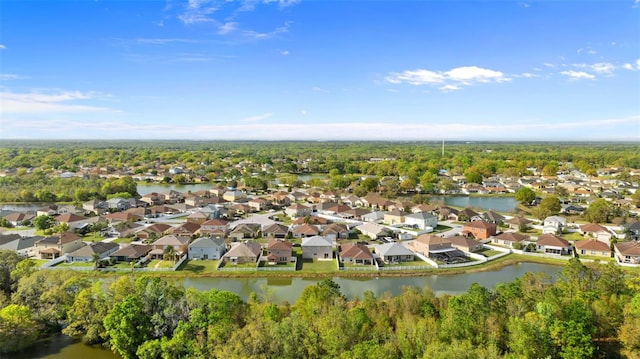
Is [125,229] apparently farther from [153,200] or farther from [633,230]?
[633,230]

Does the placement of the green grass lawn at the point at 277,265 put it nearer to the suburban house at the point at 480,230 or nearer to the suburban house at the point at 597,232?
the suburban house at the point at 480,230

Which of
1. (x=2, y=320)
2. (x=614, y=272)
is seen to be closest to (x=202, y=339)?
(x=2, y=320)

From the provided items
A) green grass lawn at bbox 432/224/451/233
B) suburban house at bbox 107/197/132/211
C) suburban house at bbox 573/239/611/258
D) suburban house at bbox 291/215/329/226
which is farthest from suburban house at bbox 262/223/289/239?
suburban house at bbox 573/239/611/258

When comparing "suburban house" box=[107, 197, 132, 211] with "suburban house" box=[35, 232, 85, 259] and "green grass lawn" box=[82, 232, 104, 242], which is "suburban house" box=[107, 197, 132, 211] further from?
"suburban house" box=[35, 232, 85, 259]

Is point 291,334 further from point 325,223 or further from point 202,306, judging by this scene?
point 325,223

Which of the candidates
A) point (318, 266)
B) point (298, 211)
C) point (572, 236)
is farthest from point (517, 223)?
point (298, 211)

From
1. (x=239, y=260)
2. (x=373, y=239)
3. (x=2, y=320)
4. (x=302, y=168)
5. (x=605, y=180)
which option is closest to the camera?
(x=2, y=320)
